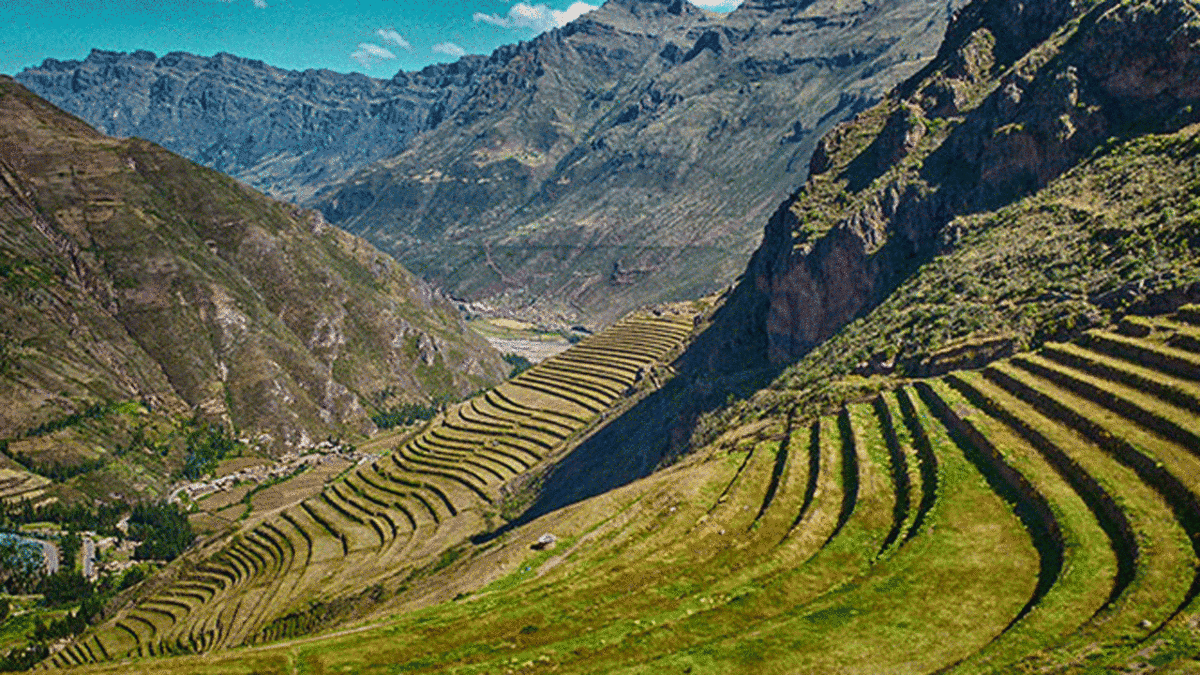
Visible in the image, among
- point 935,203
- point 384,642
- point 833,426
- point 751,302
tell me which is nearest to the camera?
point 384,642

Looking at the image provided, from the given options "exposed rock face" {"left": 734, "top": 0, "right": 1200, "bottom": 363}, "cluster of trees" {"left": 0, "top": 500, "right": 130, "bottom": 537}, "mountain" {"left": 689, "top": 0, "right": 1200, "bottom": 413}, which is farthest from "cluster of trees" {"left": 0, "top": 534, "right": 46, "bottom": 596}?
"exposed rock face" {"left": 734, "top": 0, "right": 1200, "bottom": 363}

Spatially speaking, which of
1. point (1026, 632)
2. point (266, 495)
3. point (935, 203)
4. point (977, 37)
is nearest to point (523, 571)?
point (1026, 632)

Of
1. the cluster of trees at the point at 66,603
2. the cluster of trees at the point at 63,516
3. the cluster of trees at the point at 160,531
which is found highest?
the cluster of trees at the point at 63,516

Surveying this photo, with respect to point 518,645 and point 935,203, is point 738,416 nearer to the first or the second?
point 935,203

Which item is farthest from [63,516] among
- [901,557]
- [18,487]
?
[901,557]

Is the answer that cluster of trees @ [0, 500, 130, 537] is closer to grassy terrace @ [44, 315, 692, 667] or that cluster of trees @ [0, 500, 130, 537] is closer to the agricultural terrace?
the agricultural terrace

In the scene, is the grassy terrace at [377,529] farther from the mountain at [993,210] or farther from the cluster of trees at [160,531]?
the mountain at [993,210]

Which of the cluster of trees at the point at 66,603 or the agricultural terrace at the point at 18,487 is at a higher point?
the agricultural terrace at the point at 18,487

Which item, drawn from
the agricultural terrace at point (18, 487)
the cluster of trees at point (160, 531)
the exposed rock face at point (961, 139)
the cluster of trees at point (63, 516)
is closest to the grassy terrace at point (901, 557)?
the exposed rock face at point (961, 139)
